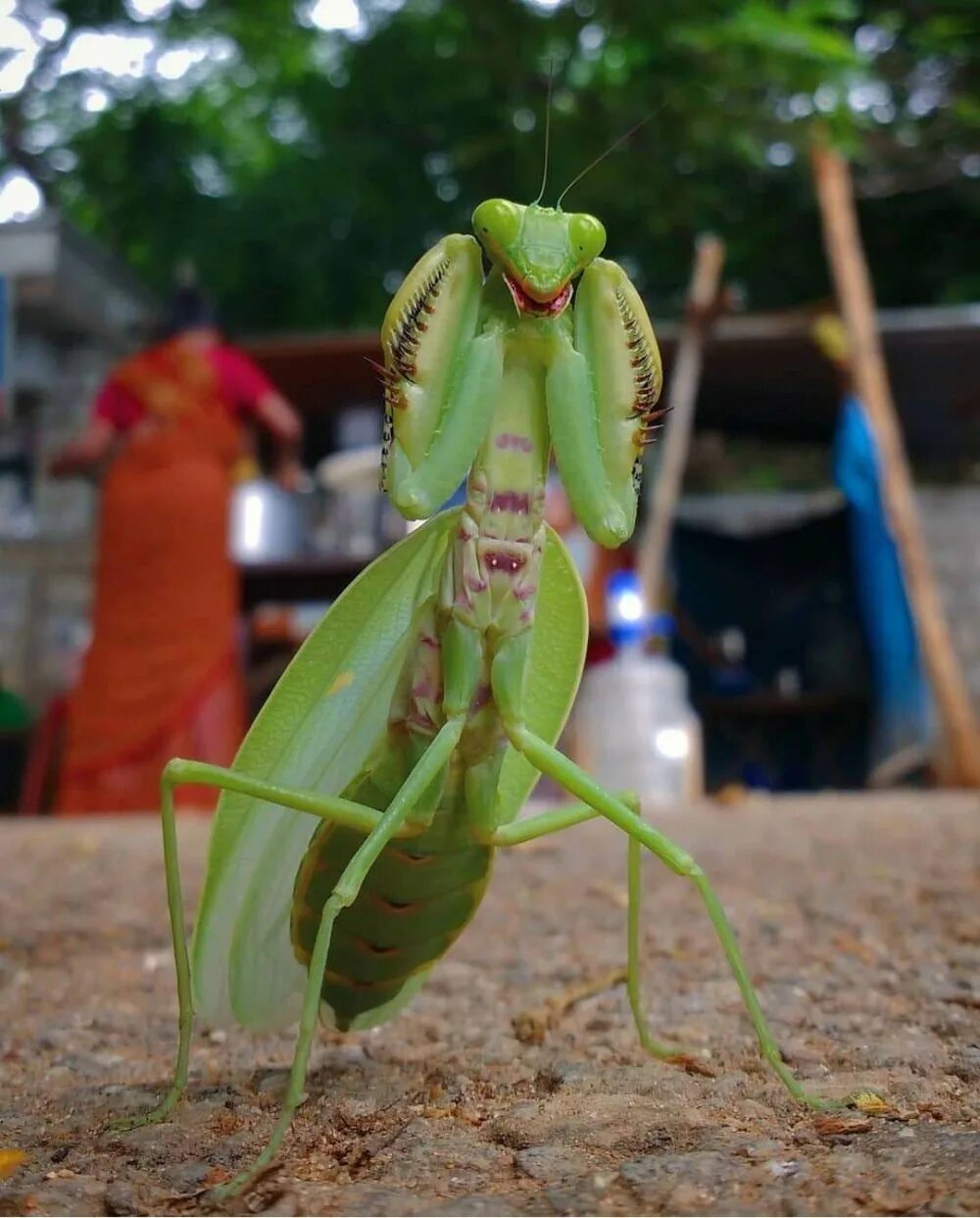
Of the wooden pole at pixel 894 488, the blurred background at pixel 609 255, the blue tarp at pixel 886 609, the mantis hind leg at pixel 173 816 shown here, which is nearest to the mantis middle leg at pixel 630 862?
the mantis hind leg at pixel 173 816

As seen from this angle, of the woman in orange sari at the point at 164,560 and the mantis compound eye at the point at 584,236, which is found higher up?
the woman in orange sari at the point at 164,560

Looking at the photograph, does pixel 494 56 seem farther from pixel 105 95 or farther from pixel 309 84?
pixel 105 95

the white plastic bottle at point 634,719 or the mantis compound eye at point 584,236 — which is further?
the white plastic bottle at point 634,719

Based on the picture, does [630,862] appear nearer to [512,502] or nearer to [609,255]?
[512,502]

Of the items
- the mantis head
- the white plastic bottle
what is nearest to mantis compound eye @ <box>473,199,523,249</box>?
the mantis head

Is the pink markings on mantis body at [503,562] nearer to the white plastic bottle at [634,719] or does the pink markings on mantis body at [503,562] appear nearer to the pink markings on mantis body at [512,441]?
the pink markings on mantis body at [512,441]

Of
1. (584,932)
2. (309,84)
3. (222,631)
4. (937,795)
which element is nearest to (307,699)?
(584,932)
